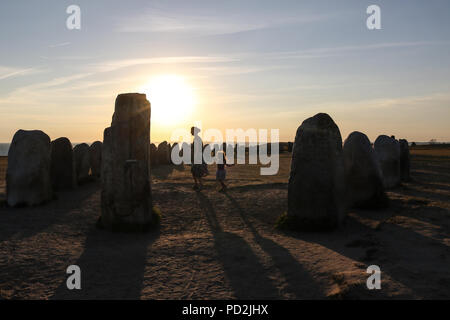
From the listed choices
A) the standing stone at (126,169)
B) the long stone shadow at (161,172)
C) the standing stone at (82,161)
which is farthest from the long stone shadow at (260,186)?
the standing stone at (82,161)

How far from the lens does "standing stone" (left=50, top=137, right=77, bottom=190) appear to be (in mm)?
13352

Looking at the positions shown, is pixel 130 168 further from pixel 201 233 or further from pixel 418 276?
pixel 418 276

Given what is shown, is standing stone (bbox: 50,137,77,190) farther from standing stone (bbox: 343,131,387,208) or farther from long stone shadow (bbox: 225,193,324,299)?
standing stone (bbox: 343,131,387,208)

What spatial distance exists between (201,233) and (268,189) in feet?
18.7

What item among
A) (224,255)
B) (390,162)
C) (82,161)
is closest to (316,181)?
(224,255)

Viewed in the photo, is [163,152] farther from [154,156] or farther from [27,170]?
[27,170]

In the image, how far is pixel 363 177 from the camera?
10109 millimetres

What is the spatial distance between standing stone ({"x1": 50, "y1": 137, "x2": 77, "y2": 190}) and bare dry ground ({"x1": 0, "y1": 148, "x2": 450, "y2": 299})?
3240 millimetres

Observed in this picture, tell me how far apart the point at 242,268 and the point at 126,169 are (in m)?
3.46

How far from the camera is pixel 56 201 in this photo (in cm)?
1113

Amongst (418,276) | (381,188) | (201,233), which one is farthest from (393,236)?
(201,233)

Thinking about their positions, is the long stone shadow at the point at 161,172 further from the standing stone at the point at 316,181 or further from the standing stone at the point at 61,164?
the standing stone at the point at 316,181

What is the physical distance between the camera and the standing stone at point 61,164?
13.4 meters
